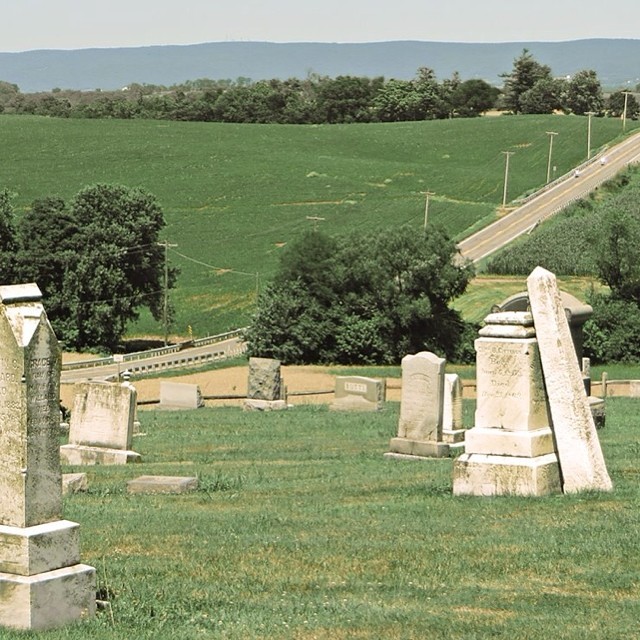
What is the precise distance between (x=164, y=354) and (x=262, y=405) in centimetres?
2924

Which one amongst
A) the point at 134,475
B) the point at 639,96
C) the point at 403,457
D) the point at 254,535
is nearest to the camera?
the point at 254,535

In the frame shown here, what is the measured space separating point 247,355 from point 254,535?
52868 mm

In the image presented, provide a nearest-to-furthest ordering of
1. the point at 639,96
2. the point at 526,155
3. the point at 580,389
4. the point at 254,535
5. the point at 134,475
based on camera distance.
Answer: the point at 254,535, the point at 580,389, the point at 134,475, the point at 526,155, the point at 639,96

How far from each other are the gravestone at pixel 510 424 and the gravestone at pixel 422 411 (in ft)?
23.5

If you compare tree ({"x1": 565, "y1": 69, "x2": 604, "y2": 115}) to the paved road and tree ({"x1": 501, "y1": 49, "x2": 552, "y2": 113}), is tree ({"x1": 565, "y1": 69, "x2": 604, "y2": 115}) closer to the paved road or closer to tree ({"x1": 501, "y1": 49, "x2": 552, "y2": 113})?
tree ({"x1": 501, "y1": 49, "x2": 552, "y2": 113})

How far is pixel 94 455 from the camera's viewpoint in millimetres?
23062

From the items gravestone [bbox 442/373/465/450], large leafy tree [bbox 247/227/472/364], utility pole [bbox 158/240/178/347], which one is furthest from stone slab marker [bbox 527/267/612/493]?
utility pole [bbox 158/240/178/347]

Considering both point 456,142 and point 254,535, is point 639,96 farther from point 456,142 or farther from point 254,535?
point 254,535

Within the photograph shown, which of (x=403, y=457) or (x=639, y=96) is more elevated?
(x=639, y=96)

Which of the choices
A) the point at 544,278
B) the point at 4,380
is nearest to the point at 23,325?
the point at 4,380

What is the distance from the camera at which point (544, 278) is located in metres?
15.1

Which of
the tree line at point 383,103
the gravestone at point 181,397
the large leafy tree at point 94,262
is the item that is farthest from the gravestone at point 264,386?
the tree line at point 383,103

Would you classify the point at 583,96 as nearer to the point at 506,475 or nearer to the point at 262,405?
the point at 262,405

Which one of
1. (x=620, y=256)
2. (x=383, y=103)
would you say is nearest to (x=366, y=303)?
(x=620, y=256)
